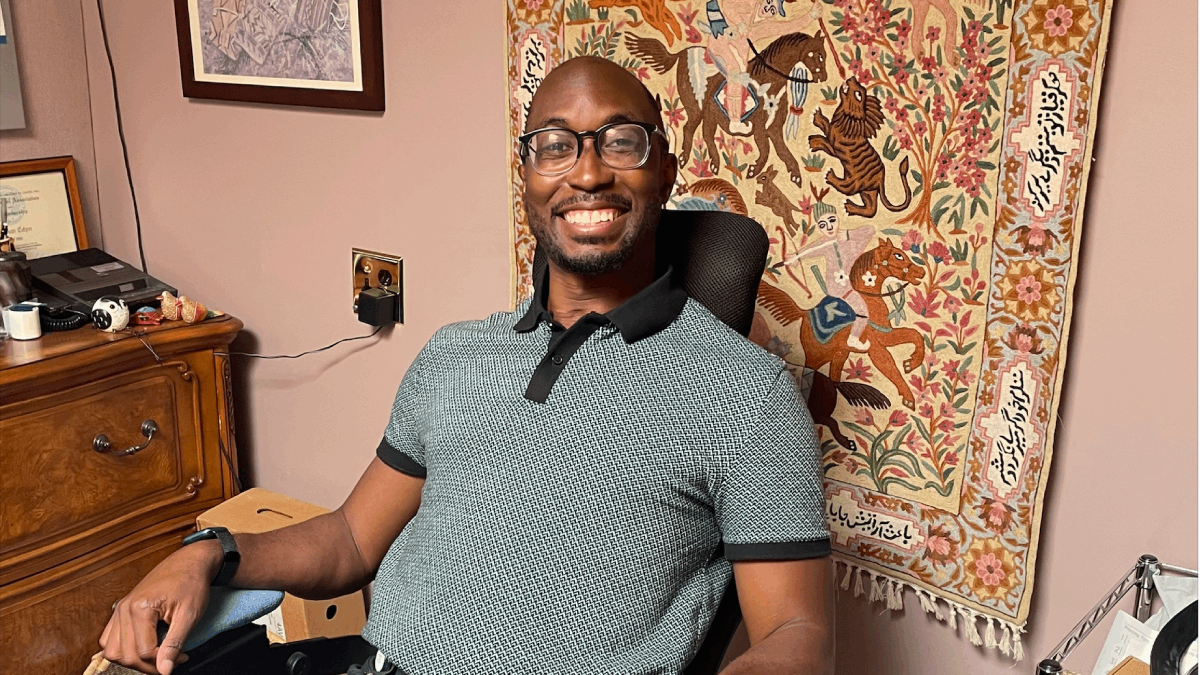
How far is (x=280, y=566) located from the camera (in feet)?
4.44

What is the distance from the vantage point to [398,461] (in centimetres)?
147

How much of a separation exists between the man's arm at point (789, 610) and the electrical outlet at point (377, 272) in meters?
1.14

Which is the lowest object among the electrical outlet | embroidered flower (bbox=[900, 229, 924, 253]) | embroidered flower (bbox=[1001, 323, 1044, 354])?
the electrical outlet

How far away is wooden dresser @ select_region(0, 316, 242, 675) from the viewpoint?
199cm

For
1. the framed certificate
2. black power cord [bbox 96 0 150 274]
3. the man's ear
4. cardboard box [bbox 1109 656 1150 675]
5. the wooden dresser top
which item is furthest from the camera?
black power cord [bbox 96 0 150 274]

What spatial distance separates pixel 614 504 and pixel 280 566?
478 mm

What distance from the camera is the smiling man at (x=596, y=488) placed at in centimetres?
117

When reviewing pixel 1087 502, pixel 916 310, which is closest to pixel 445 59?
pixel 916 310

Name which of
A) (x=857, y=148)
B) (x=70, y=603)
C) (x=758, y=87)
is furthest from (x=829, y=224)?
(x=70, y=603)

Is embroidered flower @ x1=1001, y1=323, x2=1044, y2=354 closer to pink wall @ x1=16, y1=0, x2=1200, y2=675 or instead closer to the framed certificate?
pink wall @ x1=16, y1=0, x2=1200, y2=675

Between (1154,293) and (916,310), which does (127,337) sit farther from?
(1154,293)

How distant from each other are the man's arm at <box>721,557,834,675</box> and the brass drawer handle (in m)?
1.49

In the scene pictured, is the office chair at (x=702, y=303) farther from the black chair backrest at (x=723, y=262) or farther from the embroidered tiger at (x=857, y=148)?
the embroidered tiger at (x=857, y=148)

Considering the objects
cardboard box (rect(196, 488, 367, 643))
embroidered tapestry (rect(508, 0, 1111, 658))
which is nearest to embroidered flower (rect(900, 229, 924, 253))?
embroidered tapestry (rect(508, 0, 1111, 658))
